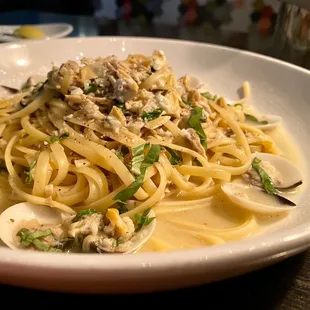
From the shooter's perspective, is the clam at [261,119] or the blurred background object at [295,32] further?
the blurred background object at [295,32]

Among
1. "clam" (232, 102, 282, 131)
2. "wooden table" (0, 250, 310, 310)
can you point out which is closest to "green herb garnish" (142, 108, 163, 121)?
"clam" (232, 102, 282, 131)

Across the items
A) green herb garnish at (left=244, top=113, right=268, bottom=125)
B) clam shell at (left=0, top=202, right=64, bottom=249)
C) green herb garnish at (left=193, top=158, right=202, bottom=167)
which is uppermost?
green herb garnish at (left=244, top=113, right=268, bottom=125)

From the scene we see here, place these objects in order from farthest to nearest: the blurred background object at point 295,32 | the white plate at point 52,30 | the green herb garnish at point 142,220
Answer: the white plate at point 52,30
the blurred background object at point 295,32
the green herb garnish at point 142,220

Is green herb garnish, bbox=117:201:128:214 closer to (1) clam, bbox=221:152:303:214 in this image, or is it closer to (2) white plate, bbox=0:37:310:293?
(1) clam, bbox=221:152:303:214

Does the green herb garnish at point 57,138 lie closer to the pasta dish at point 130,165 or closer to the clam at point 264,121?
the pasta dish at point 130,165

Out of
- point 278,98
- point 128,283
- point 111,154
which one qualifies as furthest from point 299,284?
point 278,98

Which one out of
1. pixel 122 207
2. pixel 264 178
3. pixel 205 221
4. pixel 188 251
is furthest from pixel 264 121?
pixel 188 251

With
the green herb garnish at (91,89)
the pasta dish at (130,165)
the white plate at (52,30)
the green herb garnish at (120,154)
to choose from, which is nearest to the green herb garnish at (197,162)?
the pasta dish at (130,165)
